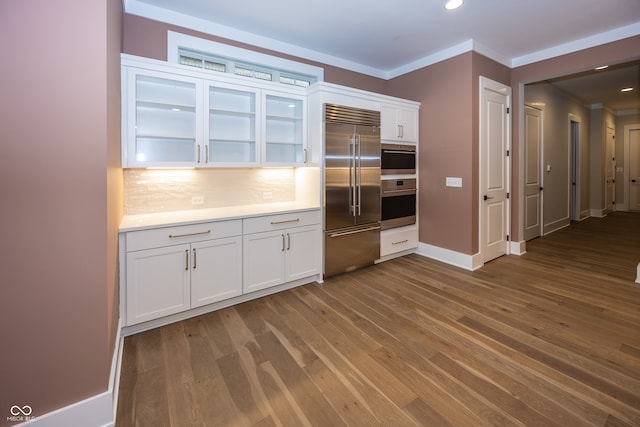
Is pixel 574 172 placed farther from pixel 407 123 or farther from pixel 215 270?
pixel 215 270

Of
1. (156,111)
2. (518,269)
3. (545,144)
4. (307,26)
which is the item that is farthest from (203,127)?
(545,144)

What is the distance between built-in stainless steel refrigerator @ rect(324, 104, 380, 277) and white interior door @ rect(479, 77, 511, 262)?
1456 millimetres

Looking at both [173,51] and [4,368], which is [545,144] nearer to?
[173,51]

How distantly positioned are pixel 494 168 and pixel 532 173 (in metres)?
1.71

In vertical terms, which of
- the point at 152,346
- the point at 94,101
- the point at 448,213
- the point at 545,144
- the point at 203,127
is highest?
the point at 545,144

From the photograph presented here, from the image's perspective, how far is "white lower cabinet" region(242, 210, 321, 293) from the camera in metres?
2.96

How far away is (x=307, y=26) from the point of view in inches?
131

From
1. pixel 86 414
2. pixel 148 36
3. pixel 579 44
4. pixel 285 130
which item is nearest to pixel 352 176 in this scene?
pixel 285 130

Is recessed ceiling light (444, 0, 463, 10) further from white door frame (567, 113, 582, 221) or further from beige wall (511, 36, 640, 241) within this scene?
white door frame (567, 113, 582, 221)

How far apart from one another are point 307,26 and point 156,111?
1.89 m

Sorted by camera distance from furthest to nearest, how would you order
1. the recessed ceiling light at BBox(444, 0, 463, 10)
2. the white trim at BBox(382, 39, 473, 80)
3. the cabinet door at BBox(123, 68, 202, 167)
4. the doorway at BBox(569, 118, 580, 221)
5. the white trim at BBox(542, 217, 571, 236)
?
the doorway at BBox(569, 118, 580, 221) → the white trim at BBox(542, 217, 571, 236) → the white trim at BBox(382, 39, 473, 80) → the recessed ceiling light at BBox(444, 0, 463, 10) → the cabinet door at BBox(123, 68, 202, 167)

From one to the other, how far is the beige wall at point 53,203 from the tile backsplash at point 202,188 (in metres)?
1.51

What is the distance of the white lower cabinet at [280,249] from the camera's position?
2.96m

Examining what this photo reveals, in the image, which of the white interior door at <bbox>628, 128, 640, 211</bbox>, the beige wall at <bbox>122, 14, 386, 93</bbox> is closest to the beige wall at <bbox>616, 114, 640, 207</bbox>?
the white interior door at <bbox>628, 128, 640, 211</bbox>
